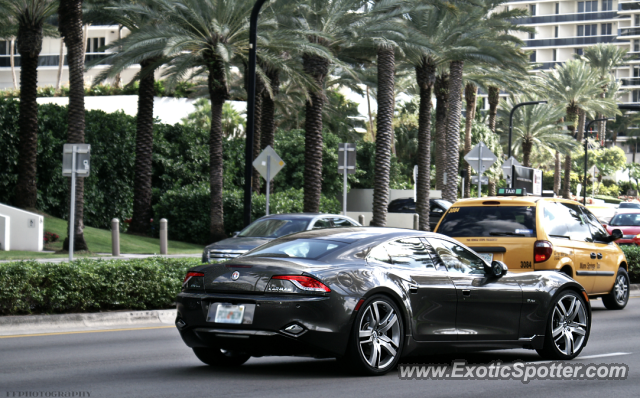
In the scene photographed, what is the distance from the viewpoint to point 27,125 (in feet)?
101

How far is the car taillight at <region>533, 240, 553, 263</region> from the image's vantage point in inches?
488

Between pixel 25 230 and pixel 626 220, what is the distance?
62.6 feet

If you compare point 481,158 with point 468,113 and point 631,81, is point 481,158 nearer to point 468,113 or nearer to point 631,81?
point 468,113

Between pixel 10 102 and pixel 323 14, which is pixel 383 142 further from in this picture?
pixel 10 102

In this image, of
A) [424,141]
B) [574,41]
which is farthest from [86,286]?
[574,41]

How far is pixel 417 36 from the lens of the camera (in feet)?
104

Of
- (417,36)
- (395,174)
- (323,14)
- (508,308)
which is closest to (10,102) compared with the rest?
(323,14)

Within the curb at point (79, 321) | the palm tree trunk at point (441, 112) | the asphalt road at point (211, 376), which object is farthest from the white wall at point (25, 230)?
the palm tree trunk at point (441, 112)

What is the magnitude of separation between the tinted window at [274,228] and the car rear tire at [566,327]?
356 inches

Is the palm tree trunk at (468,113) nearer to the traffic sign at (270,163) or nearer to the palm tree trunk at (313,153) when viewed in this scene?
the palm tree trunk at (313,153)

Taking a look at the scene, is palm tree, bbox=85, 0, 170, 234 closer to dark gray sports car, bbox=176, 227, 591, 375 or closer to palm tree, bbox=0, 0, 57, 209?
palm tree, bbox=0, 0, 57, 209

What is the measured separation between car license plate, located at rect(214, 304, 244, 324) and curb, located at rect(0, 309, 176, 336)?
15.6 feet

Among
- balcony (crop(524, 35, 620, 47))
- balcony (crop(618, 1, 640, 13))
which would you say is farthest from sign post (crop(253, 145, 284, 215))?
balcony (crop(618, 1, 640, 13))

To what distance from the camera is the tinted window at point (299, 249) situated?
309 inches
